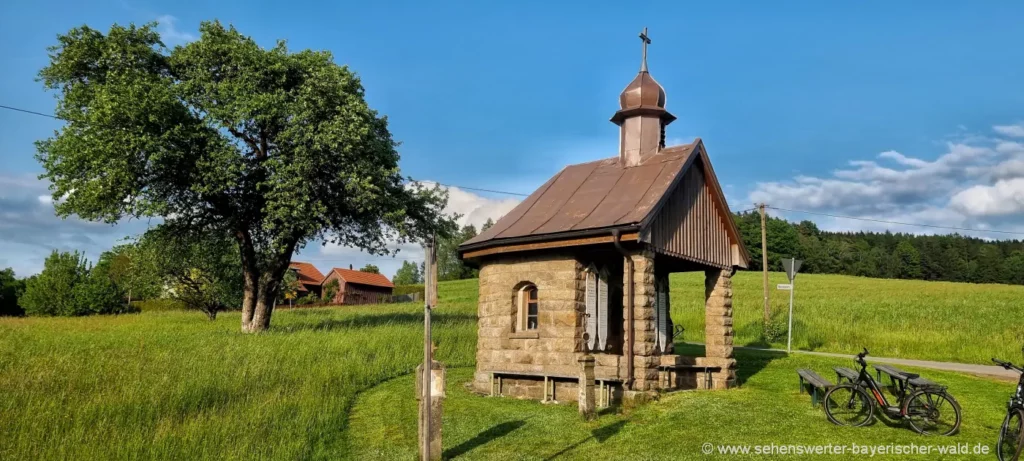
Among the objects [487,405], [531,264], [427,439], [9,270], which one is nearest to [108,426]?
[427,439]

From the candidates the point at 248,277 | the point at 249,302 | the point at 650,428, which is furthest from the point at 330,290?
the point at 650,428

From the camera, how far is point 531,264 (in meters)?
13.6

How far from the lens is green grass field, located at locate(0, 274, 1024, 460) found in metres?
9.22

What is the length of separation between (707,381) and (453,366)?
7791mm

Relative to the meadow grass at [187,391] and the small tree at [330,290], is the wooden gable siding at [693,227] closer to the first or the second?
the meadow grass at [187,391]

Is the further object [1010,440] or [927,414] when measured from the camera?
[927,414]

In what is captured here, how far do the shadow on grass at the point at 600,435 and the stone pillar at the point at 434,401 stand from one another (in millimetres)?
1476

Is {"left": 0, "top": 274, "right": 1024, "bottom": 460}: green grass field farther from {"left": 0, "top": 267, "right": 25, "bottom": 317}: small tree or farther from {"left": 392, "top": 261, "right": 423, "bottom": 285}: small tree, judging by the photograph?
{"left": 392, "top": 261, "right": 423, "bottom": 285}: small tree

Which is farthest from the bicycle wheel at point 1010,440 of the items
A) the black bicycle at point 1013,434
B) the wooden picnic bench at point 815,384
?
the wooden picnic bench at point 815,384

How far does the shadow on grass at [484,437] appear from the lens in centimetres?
919

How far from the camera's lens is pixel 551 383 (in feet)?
42.5

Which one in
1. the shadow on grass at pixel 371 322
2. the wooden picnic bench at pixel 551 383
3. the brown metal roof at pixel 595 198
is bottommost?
the wooden picnic bench at pixel 551 383

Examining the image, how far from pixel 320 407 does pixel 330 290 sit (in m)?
55.7

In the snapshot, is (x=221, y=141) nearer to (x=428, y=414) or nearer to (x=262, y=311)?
(x=262, y=311)
